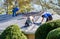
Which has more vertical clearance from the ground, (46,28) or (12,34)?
(46,28)

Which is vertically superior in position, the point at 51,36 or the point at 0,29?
the point at 51,36

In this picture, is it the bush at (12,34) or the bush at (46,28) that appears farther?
the bush at (12,34)

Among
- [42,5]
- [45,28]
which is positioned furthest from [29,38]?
[42,5]

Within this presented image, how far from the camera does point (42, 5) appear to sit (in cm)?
2292

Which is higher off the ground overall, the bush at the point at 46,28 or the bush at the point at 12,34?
the bush at the point at 46,28

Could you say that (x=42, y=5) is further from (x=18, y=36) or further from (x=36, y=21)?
(x=18, y=36)

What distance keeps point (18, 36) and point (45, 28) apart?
1156mm

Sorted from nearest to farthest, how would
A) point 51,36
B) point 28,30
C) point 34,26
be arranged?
point 51,36 → point 28,30 → point 34,26

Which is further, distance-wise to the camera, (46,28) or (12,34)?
(12,34)

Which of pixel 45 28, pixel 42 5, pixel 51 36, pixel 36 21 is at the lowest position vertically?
pixel 42 5

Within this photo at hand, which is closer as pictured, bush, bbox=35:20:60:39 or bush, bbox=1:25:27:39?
bush, bbox=35:20:60:39

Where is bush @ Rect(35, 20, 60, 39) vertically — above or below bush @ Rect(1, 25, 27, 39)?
above

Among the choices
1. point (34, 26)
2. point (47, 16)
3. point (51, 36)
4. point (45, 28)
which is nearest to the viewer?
point (51, 36)

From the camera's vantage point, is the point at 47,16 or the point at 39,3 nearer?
the point at 47,16
